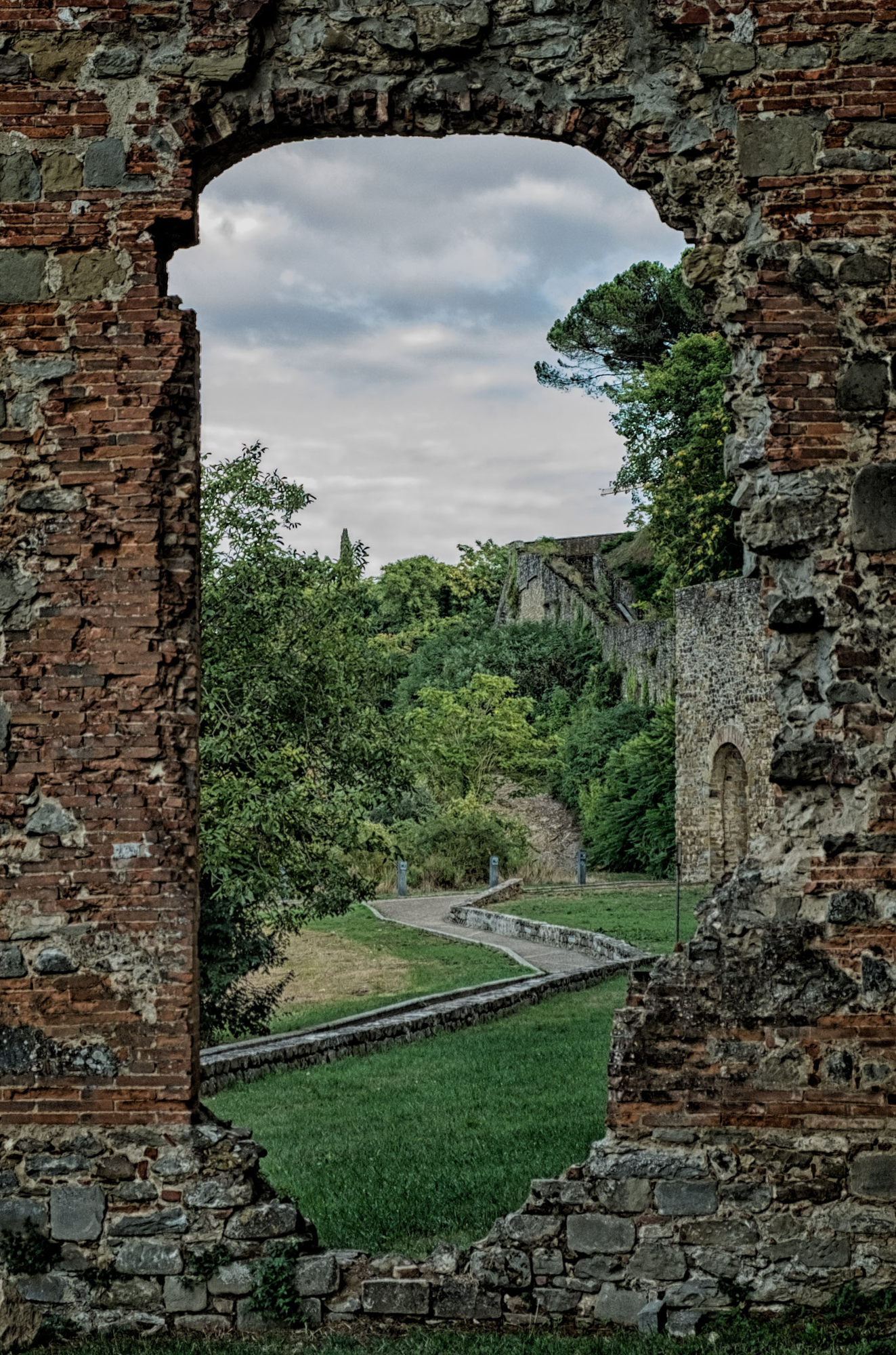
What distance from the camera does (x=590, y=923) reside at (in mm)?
21453

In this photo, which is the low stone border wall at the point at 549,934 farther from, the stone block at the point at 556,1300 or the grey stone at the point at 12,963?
the grey stone at the point at 12,963

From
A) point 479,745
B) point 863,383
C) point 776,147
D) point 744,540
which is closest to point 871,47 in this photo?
point 776,147

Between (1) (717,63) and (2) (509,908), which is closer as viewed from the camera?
(1) (717,63)

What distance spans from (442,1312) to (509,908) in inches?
786

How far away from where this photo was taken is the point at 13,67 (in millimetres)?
5754

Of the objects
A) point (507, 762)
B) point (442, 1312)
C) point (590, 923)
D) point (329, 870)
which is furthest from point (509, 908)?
point (442, 1312)

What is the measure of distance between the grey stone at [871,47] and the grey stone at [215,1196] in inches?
215

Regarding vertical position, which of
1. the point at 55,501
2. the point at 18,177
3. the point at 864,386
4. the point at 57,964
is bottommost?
the point at 57,964

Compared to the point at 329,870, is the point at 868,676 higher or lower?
higher

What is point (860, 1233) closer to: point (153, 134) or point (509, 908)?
point (153, 134)

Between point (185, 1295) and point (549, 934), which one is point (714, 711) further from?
point (185, 1295)

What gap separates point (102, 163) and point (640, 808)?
25.3 meters

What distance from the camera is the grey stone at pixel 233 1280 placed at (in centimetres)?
529

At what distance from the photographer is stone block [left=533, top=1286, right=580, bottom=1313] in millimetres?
5223
